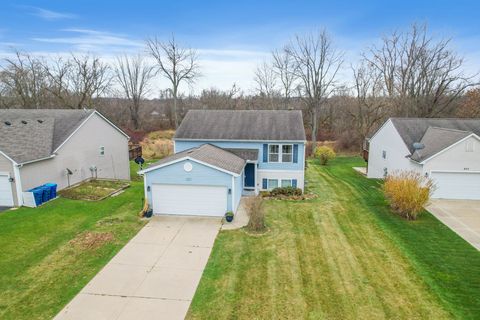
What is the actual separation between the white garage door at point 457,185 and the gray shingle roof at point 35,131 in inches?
903

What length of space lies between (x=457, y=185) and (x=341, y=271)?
1216 centimetres

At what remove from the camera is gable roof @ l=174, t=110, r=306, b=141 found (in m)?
18.8

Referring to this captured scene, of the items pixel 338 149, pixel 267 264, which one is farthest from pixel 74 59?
pixel 267 264

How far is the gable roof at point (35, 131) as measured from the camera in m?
16.0

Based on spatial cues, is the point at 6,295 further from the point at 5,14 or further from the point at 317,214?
the point at 5,14

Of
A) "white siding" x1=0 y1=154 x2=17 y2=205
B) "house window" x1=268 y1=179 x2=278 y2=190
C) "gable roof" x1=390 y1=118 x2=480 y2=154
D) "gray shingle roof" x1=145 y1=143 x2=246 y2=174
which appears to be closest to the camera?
"gray shingle roof" x1=145 y1=143 x2=246 y2=174

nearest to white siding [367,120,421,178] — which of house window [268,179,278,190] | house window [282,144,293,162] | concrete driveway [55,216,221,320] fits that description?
house window [282,144,293,162]

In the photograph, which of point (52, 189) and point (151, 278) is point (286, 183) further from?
point (52, 189)

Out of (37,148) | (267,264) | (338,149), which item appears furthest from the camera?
(338,149)

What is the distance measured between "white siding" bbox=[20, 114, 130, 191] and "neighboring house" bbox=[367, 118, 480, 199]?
21.4m

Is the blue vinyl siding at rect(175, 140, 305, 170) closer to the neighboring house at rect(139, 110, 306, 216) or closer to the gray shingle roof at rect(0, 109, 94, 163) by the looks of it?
the neighboring house at rect(139, 110, 306, 216)

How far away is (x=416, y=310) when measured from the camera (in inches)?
303

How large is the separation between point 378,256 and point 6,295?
1186 centimetres

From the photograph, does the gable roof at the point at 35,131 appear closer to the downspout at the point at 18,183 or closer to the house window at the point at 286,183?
the downspout at the point at 18,183
